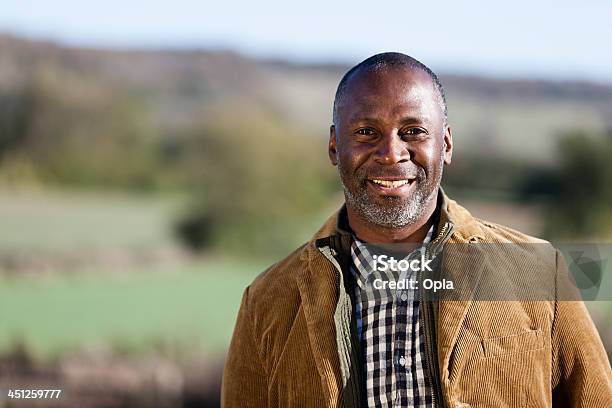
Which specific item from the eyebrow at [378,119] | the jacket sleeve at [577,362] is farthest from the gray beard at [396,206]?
the jacket sleeve at [577,362]

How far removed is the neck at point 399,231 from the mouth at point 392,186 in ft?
0.31

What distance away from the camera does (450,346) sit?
196 centimetres

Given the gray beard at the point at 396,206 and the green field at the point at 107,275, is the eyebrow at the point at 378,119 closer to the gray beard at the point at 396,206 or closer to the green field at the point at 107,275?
the gray beard at the point at 396,206

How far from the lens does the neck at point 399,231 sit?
215 centimetres

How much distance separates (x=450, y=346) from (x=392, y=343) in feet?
0.46

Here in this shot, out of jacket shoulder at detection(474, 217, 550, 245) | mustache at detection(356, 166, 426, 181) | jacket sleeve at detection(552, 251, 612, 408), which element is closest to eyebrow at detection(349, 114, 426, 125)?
mustache at detection(356, 166, 426, 181)

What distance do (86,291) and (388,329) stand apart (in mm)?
4728

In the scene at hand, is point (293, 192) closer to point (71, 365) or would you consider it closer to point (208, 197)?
point (208, 197)

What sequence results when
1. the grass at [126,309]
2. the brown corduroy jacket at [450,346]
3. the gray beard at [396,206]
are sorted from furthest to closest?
the grass at [126,309], the gray beard at [396,206], the brown corduroy jacket at [450,346]

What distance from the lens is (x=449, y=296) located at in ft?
6.70

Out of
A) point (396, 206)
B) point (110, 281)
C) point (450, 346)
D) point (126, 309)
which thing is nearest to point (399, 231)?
point (396, 206)

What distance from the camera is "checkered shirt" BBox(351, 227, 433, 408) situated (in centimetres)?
198

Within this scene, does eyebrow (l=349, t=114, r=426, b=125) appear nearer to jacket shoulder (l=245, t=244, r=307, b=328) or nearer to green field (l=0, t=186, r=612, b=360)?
jacket shoulder (l=245, t=244, r=307, b=328)

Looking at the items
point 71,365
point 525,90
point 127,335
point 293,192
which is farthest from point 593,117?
point 71,365
